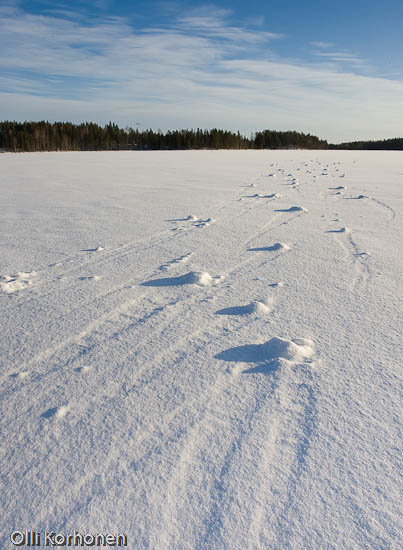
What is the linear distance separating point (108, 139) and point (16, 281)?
5602cm

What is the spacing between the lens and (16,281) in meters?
2.66

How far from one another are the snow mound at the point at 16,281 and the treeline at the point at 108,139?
51688 millimetres

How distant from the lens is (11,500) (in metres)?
1.08

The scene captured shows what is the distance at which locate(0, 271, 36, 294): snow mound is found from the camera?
255 centimetres

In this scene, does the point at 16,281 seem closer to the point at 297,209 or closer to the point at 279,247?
the point at 279,247

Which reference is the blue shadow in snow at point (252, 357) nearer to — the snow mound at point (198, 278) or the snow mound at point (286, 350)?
the snow mound at point (286, 350)

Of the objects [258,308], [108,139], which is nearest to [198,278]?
[258,308]

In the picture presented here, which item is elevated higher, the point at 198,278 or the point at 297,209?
the point at 297,209

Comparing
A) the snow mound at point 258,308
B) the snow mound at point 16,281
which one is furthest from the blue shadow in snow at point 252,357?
the snow mound at point 16,281

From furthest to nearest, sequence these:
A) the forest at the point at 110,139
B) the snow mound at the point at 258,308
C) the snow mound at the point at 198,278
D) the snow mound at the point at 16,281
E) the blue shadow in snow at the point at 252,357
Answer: the forest at the point at 110,139
the snow mound at the point at 198,278
the snow mound at the point at 16,281
the snow mound at the point at 258,308
the blue shadow in snow at the point at 252,357

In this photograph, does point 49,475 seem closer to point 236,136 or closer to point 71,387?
point 71,387

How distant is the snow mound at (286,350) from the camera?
1746 millimetres

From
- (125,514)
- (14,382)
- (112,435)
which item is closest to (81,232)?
(14,382)

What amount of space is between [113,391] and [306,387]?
2.72ft
